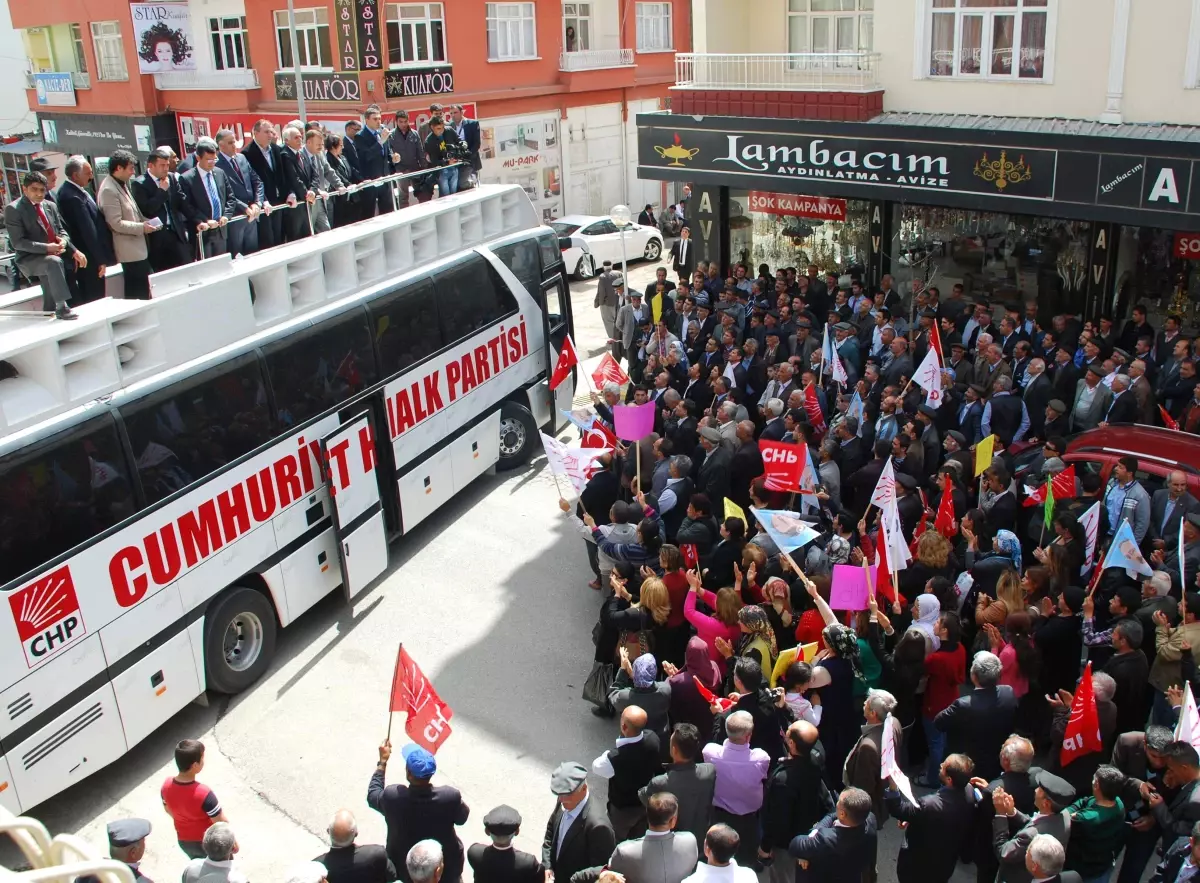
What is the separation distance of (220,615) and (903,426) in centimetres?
656

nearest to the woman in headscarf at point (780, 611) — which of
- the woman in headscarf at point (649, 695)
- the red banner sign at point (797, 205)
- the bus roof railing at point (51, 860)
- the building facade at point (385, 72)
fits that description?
the woman in headscarf at point (649, 695)

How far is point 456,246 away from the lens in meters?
12.9

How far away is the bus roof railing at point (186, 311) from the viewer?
775cm

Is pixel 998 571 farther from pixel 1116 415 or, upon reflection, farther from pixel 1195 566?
pixel 1116 415

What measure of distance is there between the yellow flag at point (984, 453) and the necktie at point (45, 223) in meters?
8.12

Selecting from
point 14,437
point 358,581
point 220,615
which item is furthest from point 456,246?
point 14,437

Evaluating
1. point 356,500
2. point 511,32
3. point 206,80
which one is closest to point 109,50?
point 206,80

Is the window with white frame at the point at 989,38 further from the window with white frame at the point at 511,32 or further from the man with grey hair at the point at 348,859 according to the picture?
the window with white frame at the point at 511,32

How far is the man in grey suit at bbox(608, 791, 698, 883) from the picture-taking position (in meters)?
5.52

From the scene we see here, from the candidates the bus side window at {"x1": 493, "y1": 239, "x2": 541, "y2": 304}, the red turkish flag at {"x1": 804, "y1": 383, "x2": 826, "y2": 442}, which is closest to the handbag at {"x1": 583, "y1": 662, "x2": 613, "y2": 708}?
the red turkish flag at {"x1": 804, "y1": 383, "x2": 826, "y2": 442}

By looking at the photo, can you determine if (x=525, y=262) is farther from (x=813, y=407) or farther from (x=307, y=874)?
(x=307, y=874)

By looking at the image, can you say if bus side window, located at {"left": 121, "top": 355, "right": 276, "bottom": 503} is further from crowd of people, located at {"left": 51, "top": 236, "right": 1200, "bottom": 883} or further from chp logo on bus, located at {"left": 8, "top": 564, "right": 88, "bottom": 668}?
crowd of people, located at {"left": 51, "top": 236, "right": 1200, "bottom": 883}

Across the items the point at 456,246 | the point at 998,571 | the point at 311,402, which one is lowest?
the point at 998,571

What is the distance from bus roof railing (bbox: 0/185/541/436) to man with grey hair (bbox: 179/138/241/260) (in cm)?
63
